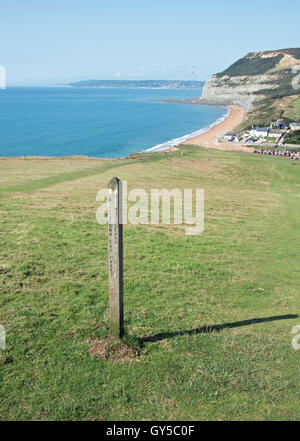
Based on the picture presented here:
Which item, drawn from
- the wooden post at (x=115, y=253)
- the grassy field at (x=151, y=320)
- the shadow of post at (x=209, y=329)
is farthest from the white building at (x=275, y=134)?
the wooden post at (x=115, y=253)

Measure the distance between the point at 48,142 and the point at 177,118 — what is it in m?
73.2

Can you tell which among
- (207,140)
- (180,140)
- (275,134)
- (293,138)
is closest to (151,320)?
(293,138)

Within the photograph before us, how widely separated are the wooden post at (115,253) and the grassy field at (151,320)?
505 millimetres

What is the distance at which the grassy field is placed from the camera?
6.29 meters

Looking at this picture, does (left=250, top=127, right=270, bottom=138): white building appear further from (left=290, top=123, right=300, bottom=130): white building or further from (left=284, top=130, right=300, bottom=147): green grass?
(left=284, top=130, right=300, bottom=147): green grass

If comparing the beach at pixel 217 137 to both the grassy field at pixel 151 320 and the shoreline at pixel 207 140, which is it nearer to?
the shoreline at pixel 207 140

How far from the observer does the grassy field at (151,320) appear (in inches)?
248

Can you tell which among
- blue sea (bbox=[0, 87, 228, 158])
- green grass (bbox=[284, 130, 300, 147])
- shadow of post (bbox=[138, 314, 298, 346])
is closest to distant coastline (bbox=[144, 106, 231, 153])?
blue sea (bbox=[0, 87, 228, 158])

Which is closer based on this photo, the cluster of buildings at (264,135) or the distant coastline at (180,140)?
the distant coastline at (180,140)

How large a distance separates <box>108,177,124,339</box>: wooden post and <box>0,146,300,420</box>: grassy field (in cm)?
50

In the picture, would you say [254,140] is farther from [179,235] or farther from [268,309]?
[268,309]

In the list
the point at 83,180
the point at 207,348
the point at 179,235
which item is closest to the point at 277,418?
the point at 207,348

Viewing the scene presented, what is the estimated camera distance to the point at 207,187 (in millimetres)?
35500

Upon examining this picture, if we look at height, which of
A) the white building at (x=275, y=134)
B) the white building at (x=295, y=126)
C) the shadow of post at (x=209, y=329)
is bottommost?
the shadow of post at (x=209, y=329)
